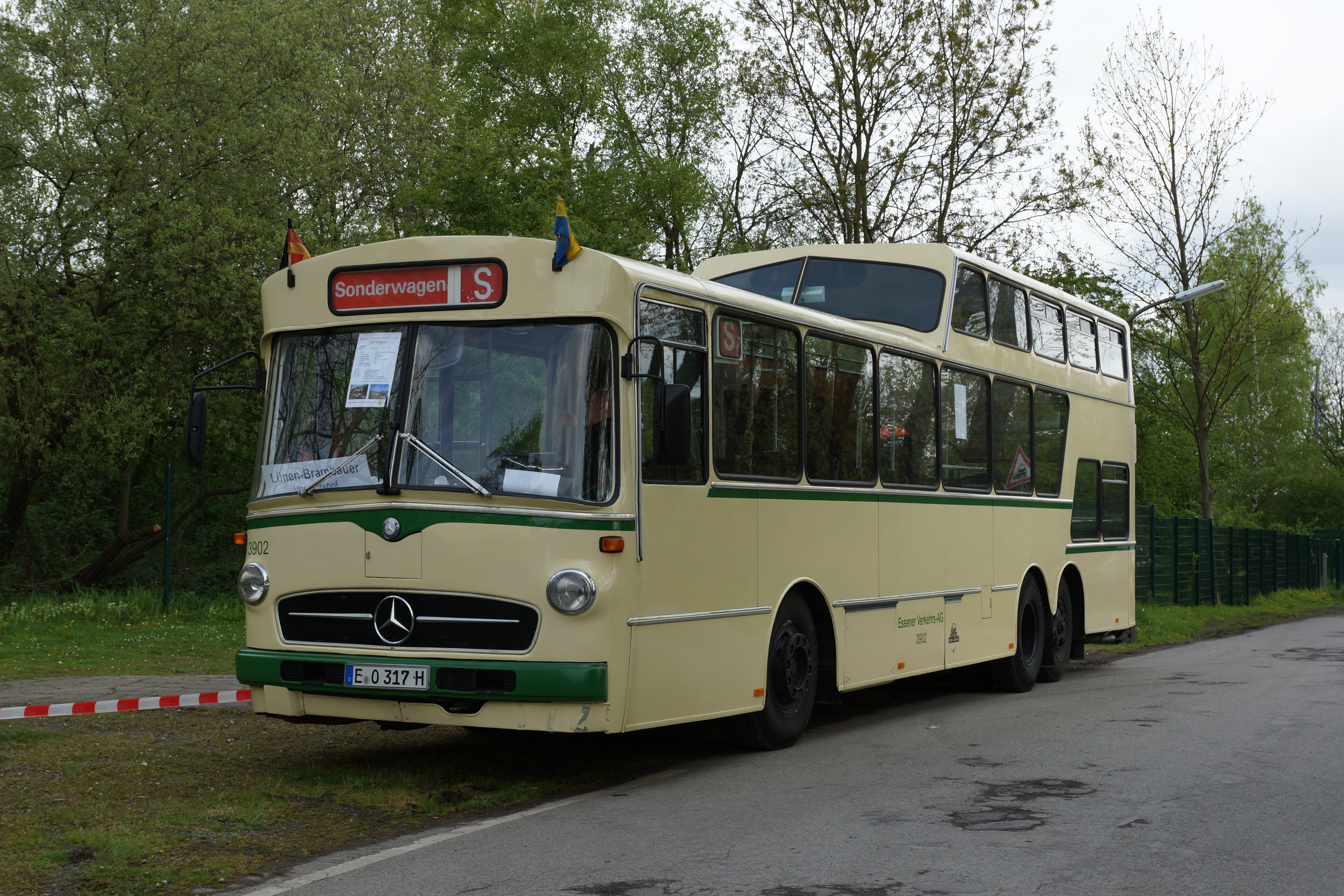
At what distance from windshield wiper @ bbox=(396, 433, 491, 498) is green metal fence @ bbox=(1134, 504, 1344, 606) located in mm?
12302

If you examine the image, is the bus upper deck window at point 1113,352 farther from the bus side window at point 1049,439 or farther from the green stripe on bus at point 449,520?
the green stripe on bus at point 449,520

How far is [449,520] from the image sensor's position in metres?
7.56

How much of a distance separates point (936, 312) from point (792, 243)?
21.6 metres

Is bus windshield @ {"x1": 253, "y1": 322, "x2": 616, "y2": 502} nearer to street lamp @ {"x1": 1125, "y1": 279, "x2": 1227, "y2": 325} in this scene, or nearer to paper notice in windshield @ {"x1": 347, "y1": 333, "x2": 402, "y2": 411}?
paper notice in windshield @ {"x1": 347, "y1": 333, "x2": 402, "y2": 411}

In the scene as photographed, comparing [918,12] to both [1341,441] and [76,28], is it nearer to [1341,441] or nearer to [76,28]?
[76,28]

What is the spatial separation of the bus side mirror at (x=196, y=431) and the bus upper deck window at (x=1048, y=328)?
917 centimetres

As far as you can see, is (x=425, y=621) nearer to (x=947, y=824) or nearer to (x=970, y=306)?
(x=947, y=824)

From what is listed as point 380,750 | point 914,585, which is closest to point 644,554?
point 380,750

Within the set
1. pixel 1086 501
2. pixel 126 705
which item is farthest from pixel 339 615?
pixel 1086 501

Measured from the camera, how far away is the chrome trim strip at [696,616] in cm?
779

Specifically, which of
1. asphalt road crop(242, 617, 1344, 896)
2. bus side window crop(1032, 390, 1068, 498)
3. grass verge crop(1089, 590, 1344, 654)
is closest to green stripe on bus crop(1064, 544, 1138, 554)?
bus side window crop(1032, 390, 1068, 498)

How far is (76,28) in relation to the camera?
22.6m

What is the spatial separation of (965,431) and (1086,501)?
3892 millimetres

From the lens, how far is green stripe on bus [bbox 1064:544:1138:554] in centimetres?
1539
